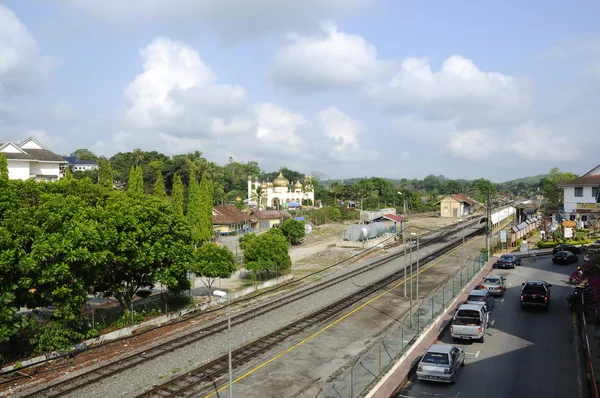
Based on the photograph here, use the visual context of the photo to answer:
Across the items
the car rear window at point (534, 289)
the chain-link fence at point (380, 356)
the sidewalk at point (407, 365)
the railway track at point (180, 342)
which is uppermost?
the car rear window at point (534, 289)

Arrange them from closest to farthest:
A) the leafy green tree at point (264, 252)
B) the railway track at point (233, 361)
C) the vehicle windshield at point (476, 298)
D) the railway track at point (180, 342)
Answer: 1. the railway track at point (233, 361)
2. the railway track at point (180, 342)
3. the vehicle windshield at point (476, 298)
4. the leafy green tree at point (264, 252)

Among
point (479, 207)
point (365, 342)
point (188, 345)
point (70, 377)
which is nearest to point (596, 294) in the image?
point (365, 342)

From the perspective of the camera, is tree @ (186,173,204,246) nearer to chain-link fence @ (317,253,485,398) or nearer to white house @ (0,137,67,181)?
white house @ (0,137,67,181)

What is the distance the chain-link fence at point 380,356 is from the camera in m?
17.9

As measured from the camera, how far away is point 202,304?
3528 centimetres

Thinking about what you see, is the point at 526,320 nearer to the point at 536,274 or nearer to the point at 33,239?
the point at 536,274

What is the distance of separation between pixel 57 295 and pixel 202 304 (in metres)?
12.8

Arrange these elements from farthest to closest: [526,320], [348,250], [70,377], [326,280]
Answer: [348,250]
[326,280]
[526,320]
[70,377]

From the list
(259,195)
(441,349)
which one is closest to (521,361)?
(441,349)

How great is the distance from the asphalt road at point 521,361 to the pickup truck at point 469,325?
501 mm

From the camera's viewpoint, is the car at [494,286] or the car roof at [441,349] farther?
the car at [494,286]

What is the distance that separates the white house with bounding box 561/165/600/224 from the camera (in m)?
59.8

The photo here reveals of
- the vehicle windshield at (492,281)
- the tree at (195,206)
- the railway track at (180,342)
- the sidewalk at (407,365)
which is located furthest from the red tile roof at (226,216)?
the sidewalk at (407,365)

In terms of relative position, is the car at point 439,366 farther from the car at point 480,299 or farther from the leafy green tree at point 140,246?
the leafy green tree at point 140,246
